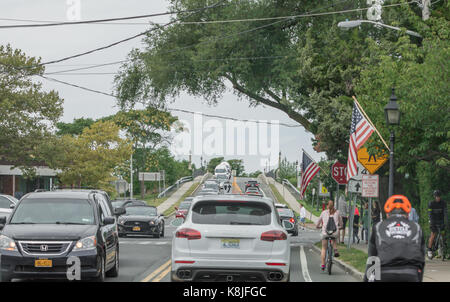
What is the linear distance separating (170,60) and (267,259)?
2720 centimetres

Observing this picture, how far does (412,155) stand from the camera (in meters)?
21.2

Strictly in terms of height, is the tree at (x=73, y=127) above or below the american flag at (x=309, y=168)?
above

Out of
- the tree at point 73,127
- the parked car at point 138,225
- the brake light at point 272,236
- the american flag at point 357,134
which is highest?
the tree at point 73,127

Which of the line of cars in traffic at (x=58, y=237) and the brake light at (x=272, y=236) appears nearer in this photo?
the brake light at (x=272, y=236)

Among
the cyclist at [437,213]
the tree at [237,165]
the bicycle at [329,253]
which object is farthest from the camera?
the tree at [237,165]

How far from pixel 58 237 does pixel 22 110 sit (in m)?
40.9

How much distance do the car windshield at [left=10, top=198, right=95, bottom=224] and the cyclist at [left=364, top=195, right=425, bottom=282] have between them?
8423 millimetres

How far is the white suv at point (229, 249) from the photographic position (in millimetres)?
12984

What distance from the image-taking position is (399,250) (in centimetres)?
884

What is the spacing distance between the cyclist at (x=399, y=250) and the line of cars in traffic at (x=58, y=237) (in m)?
7.51

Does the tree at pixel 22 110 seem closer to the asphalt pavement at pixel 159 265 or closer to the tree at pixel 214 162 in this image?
the asphalt pavement at pixel 159 265

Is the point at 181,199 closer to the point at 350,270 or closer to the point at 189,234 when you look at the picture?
the point at 350,270

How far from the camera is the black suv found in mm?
14766

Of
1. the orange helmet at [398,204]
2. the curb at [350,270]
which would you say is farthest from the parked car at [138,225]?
the orange helmet at [398,204]
